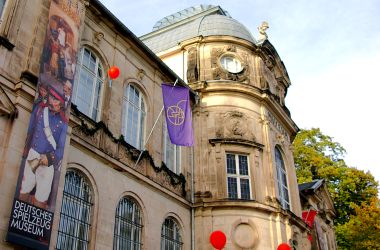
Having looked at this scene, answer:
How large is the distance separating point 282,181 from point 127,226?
9.67 m

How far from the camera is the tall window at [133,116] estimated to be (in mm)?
15312

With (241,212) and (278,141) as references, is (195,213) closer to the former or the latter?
(241,212)

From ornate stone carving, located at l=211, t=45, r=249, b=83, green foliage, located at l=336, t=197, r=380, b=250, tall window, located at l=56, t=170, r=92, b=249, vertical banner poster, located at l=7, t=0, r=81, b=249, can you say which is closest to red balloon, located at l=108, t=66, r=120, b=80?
vertical banner poster, located at l=7, t=0, r=81, b=249

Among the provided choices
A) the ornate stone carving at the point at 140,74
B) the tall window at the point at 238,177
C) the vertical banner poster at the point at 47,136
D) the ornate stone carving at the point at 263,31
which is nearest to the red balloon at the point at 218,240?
the tall window at the point at 238,177

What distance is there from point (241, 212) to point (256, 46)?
8.37 m

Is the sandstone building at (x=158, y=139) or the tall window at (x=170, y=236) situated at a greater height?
the sandstone building at (x=158, y=139)

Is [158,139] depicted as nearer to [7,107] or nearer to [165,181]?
[165,181]

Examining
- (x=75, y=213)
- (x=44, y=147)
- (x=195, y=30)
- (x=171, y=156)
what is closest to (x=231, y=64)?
(x=195, y=30)

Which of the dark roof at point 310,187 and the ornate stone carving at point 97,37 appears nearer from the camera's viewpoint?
the ornate stone carving at point 97,37

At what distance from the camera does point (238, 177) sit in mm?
18234

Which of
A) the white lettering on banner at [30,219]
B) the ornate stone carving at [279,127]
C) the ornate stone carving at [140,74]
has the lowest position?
the white lettering on banner at [30,219]

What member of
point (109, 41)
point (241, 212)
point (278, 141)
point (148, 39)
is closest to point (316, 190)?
point (278, 141)

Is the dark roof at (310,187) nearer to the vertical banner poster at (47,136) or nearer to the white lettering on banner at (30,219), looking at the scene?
the vertical banner poster at (47,136)

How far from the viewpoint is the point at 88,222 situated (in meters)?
12.2
